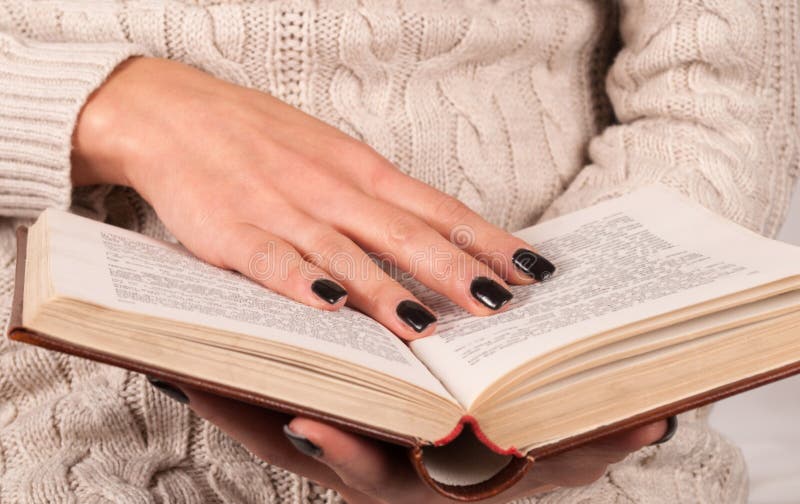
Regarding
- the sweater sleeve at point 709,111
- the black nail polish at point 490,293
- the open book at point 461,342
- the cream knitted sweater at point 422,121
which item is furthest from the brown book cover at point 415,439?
the sweater sleeve at point 709,111

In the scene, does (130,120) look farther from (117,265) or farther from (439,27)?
(439,27)

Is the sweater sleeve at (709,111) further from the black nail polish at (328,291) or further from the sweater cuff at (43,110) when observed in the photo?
the sweater cuff at (43,110)

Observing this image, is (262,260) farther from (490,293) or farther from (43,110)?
(43,110)

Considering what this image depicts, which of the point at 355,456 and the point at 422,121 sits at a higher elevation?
the point at 422,121

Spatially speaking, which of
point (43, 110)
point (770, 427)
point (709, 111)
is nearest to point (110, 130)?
point (43, 110)

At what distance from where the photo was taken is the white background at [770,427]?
115 cm

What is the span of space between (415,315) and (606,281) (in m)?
0.14

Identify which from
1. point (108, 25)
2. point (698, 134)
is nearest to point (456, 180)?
point (698, 134)

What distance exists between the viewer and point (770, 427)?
50.4 inches

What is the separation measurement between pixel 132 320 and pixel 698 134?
67 cm

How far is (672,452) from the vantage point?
0.78 m

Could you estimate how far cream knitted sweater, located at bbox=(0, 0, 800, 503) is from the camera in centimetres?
68

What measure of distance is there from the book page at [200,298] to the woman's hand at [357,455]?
0.05 meters

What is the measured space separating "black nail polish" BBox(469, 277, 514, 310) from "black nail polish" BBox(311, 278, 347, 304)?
9 cm
